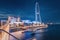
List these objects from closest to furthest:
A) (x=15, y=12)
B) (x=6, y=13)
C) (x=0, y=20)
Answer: (x=0, y=20), (x=6, y=13), (x=15, y=12)

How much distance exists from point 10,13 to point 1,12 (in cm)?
36

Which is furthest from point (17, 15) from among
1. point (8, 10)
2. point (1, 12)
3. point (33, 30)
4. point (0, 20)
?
point (33, 30)

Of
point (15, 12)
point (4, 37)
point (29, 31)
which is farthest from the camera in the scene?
point (29, 31)

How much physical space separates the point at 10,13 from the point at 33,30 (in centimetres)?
854

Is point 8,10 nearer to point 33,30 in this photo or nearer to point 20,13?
point 20,13

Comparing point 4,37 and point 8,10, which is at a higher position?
point 8,10

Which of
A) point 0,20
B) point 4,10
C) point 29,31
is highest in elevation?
point 4,10

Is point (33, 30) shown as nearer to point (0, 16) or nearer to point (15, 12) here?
point (15, 12)

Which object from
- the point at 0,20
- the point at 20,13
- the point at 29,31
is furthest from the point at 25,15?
the point at 29,31

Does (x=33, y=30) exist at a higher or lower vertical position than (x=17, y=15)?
lower

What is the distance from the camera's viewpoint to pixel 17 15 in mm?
5336

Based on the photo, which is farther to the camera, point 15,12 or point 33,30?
point 33,30

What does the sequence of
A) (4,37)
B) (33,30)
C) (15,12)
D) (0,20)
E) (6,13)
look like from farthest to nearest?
(33,30) → (15,12) → (6,13) → (0,20) → (4,37)

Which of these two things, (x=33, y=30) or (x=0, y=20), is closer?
(x=0, y=20)
